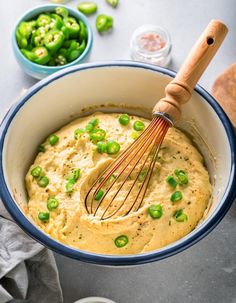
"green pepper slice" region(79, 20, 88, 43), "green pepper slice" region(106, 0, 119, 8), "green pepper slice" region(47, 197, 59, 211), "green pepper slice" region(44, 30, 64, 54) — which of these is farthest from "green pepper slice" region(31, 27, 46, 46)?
"green pepper slice" region(47, 197, 59, 211)

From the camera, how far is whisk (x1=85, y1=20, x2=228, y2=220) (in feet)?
4.86

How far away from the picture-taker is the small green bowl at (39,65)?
77.6 inches

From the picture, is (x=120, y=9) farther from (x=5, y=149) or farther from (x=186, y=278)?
(x=186, y=278)

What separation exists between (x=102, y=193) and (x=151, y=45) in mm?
710

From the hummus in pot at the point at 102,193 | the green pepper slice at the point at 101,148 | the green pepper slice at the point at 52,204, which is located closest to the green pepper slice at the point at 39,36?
the hummus in pot at the point at 102,193

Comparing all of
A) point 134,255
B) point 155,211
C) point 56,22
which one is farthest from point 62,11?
point 134,255

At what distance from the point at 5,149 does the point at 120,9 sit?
88 centimetres

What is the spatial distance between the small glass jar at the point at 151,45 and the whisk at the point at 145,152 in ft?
1.68

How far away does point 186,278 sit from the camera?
169 centimetres

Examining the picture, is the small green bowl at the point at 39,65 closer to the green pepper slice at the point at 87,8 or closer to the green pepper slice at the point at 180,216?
the green pepper slice at the point at 87,8

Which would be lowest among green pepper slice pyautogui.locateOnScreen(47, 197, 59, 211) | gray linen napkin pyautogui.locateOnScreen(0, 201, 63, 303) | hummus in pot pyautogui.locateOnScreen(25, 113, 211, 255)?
gray linen napkin pyautogui.locateOnScreen(0, 201, 63, 303)

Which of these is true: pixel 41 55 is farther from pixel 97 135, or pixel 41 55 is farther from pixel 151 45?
pixel 97 135

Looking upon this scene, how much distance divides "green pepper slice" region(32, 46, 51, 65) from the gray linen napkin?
1.90 feet

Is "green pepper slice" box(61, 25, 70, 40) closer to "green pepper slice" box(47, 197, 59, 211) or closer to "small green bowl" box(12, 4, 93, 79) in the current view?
"small green bowl" box(12, 4, 93, 79)
